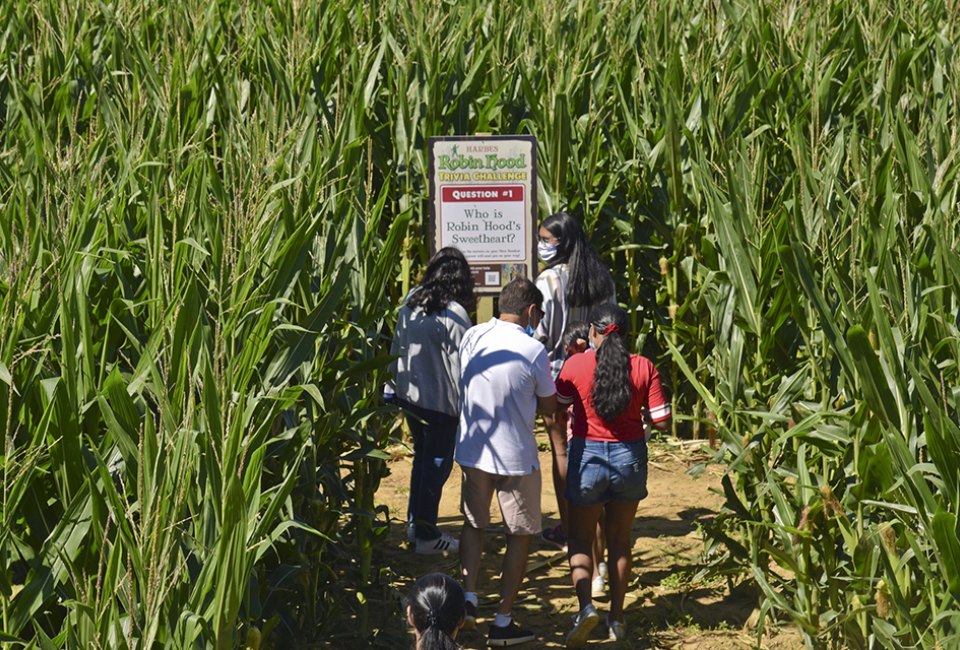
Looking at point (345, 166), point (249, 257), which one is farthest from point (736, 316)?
point (249, 257)

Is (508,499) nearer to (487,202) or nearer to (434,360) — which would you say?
(434,360)

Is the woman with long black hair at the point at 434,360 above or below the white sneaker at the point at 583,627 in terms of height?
above

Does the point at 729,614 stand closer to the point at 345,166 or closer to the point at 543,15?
the point at 345,166

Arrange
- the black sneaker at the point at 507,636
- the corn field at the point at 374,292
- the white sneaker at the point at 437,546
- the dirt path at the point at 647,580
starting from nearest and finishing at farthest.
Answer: the corn field at the point at 374,292 < the black sneaker at the point at 507,636 < the dirt path at the point at 647,580 < the white sneaker at the point at 437,546

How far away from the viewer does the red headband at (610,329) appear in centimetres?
545

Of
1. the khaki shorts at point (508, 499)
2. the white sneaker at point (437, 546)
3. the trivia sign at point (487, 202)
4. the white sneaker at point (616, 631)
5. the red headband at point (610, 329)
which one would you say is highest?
the trivia sign at point (487, 202)

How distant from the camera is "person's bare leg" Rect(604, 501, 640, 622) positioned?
18.0 feet

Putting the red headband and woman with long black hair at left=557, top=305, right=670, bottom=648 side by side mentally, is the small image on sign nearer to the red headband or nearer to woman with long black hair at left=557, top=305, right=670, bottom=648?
woman with long black hair at left=557, top=305, right=670, bottom=648

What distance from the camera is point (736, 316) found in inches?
220

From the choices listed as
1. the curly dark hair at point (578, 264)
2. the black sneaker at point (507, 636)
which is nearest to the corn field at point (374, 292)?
the black sneaker at point (507, 636)

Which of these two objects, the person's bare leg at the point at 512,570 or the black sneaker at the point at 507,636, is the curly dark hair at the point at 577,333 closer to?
the person's bare leg at the point at 512,570

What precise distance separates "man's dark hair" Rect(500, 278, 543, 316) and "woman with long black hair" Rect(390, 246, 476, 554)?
50 cm

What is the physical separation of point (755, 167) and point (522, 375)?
67.5 inches

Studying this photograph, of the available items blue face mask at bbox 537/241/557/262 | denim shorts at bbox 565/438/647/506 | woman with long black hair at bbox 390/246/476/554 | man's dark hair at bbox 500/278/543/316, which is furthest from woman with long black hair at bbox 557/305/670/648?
blue face mask at bbox 537/241/557/262
